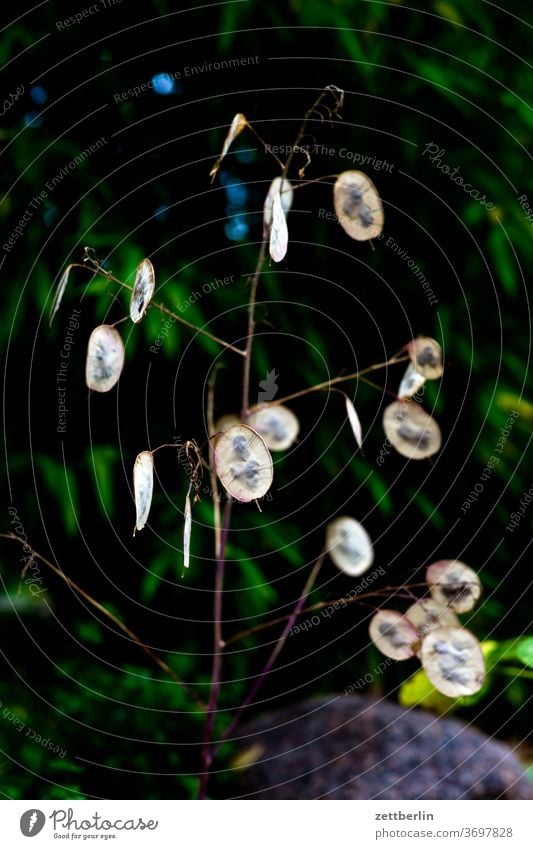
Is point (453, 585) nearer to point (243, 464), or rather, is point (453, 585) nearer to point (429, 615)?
point (429, 615)

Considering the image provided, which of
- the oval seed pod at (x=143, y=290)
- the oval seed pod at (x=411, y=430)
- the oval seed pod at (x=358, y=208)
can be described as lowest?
the oval seed pod at (x=411, y=430)

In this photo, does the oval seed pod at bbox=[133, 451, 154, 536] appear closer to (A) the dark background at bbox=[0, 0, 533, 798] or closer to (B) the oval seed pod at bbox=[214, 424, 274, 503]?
(B) the oval seed pod at bbox=[214, 424, 274, 503]

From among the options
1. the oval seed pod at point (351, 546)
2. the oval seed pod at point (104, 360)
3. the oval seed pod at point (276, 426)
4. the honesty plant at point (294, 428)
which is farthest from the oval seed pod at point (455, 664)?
the oval seed pod at point (104, 360)

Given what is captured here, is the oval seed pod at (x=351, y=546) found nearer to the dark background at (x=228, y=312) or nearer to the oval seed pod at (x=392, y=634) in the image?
the oval seed pod at (x=392, y=634)

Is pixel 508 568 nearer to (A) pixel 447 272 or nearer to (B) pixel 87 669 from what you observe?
(A) pixel 447 272

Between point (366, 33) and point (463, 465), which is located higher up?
point (366, 33)

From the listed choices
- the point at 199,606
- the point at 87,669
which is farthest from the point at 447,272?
the point at 87,669

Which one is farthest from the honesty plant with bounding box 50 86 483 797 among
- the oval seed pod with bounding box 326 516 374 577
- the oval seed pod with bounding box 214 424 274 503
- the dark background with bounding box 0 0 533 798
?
the dark background with bounding box 0 0 533 798
